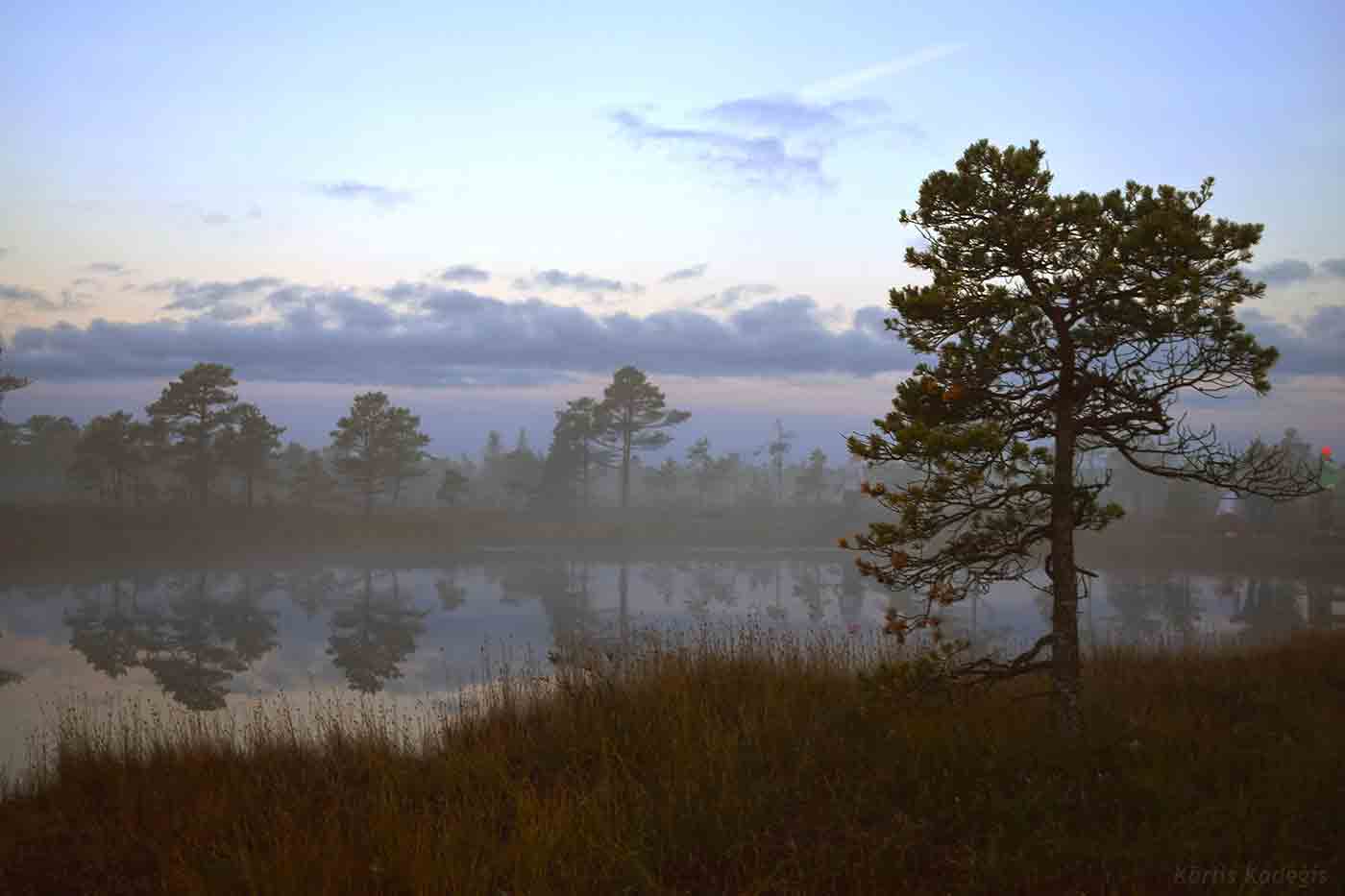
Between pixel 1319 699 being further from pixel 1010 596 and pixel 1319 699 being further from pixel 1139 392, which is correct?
pixel 1010 596

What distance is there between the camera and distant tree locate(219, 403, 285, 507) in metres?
61.5

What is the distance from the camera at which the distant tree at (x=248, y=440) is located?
61469 mm

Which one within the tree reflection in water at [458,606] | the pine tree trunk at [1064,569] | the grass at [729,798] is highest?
the pine tree trunk at [1064,569]

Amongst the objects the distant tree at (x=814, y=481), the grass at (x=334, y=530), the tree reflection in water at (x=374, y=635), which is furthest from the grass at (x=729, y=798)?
the distant tree at (x=814, y=481)

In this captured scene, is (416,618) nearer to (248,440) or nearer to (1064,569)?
(1064,569)

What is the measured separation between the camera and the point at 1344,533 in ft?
181

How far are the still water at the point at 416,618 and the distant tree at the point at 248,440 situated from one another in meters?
14.0

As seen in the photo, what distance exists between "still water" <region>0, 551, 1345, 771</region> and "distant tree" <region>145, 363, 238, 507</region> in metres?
13.9

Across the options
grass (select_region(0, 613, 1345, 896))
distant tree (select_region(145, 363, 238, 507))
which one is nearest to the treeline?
distant tree (select_region(145, 363, 238, 507))

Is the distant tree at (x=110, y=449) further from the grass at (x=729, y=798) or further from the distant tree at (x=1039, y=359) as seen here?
the distant tree at (x=1039, y=359)

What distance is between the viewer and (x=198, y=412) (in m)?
59.5

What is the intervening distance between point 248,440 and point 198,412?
14.4ft

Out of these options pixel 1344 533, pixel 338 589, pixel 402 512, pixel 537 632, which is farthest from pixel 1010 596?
pixel 402 512

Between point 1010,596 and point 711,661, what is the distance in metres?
34.9
